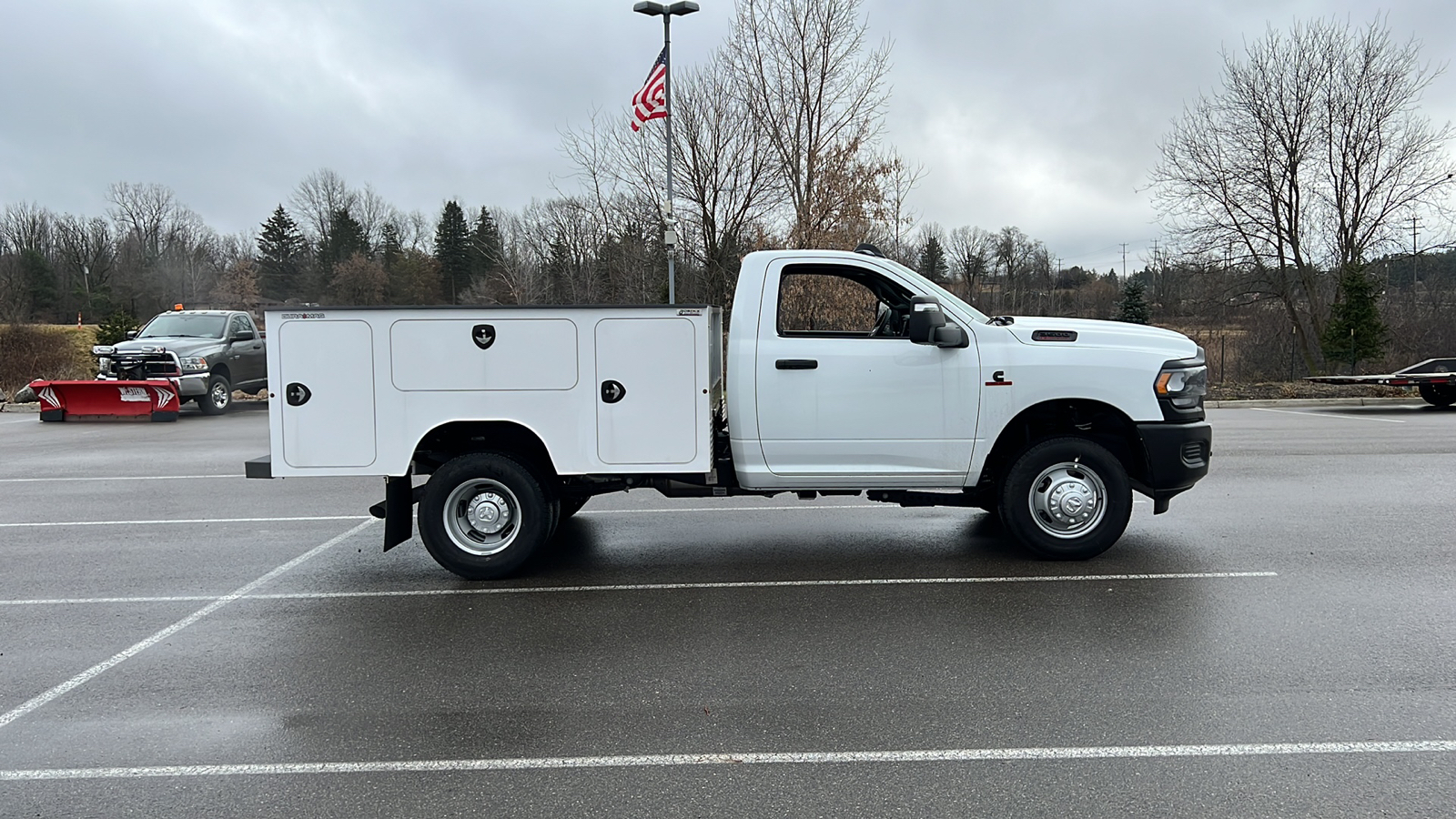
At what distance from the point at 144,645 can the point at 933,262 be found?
6212 cm

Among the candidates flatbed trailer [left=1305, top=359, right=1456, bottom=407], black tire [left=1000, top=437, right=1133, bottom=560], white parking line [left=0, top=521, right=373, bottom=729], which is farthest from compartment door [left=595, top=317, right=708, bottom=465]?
flatbed trailer [left=1305, top=359, right=1456, bottom=407]

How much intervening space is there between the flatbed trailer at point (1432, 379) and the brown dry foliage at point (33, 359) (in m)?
33.1

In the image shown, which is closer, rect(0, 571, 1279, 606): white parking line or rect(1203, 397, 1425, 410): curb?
rect(0, 571, 1279, 606): white parking line

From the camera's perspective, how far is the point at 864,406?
6445 mm

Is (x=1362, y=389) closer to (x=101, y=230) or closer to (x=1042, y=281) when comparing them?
(x=1042, y=281)

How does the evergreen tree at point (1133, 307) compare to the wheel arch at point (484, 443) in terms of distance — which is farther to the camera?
the evergreen tree at point (1133, 307)

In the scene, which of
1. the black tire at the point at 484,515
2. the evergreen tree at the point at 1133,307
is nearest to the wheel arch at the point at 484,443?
the black tire at the point at 484,515

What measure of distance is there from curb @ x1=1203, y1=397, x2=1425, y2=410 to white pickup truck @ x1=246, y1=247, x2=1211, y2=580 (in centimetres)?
1733

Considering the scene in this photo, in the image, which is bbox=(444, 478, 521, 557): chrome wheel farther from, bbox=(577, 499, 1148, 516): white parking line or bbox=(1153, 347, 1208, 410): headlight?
bbox=(1153, 347, 1208, 410): headlight

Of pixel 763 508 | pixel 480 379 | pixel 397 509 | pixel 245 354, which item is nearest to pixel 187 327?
pixel 245 354

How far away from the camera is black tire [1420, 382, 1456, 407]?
65.0 feet

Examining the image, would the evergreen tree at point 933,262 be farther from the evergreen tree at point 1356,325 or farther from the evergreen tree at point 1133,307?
the evergreen tree at point 1356,325

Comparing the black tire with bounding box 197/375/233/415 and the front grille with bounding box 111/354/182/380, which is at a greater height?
the front grille with bounding box 111/354/182/380

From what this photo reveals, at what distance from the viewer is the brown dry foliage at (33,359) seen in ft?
87.7
